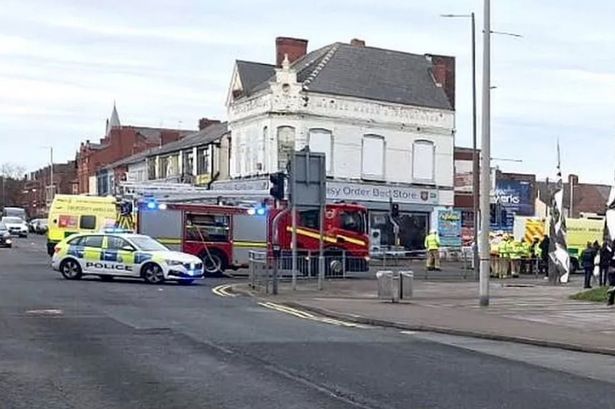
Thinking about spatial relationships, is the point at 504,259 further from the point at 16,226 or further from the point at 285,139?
the point at 16,226

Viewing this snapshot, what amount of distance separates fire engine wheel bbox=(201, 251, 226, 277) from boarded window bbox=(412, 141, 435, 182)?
925 inches

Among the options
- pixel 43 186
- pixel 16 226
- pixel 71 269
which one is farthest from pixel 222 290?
pixel 43 186

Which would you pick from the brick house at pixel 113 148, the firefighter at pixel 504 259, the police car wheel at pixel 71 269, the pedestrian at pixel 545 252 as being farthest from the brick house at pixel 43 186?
the police car wheel at pixel 71 269

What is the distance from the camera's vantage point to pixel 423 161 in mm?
58125

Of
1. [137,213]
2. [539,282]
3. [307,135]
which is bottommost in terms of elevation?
[539,282]

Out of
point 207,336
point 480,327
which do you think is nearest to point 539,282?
point 480,327

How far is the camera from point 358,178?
5572cm

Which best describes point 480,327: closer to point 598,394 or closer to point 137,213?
point 598,394

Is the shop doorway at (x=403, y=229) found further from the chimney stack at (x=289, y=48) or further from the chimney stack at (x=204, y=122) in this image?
the chimney stack at (x=204, y=122)

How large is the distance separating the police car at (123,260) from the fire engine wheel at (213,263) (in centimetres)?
556

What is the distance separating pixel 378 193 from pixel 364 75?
684 centimetres

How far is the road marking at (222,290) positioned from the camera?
26.7 meters

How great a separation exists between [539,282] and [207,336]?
23.1 metres

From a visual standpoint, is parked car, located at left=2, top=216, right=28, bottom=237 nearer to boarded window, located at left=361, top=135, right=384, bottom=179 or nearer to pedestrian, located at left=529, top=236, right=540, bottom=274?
boarded window, located at left=361, top=135, right=384, bottom=179
